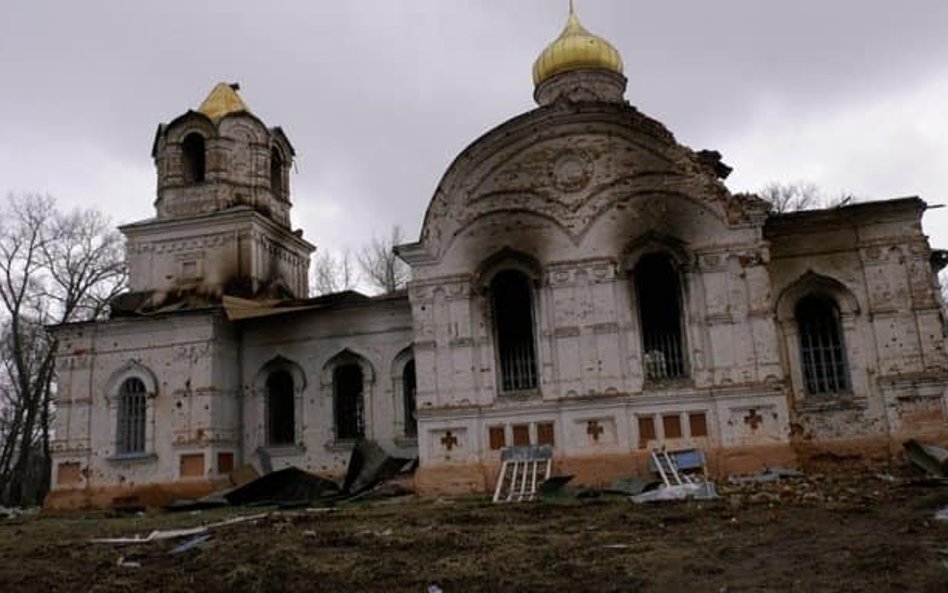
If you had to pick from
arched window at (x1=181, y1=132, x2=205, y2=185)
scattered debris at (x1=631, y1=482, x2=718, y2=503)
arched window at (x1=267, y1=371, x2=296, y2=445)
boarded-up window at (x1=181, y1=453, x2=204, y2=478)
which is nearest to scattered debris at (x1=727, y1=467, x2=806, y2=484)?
scattered debris at (x1=631, y1=482, x2=718, y2=503)

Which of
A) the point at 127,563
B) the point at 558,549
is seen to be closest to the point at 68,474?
the point at 127,563

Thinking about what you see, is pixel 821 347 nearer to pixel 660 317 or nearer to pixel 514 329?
A: pixel 660 317

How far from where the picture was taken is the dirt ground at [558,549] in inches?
296

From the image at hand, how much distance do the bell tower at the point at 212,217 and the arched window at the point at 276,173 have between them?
1.01ft

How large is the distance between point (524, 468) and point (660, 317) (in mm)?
3900

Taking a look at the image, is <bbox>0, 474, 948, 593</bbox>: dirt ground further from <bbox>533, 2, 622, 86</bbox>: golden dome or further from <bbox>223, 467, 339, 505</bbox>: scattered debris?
<bbox>533, 2, 622, 86</bbox>: golden dome

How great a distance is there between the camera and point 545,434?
16.1 meters

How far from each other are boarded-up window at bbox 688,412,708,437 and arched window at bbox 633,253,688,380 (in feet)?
2.66

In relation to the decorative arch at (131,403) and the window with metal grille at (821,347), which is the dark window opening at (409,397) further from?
the window with metal grille at (821,347)

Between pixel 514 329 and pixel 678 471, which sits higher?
pixel 514 329

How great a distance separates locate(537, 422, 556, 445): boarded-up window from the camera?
16.1 metres

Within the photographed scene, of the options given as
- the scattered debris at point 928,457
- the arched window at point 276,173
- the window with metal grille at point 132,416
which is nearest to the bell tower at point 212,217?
the arched window at point 276,173

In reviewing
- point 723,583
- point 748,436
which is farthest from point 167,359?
point 723,583

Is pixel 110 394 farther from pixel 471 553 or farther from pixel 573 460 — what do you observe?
pixel 471 553
